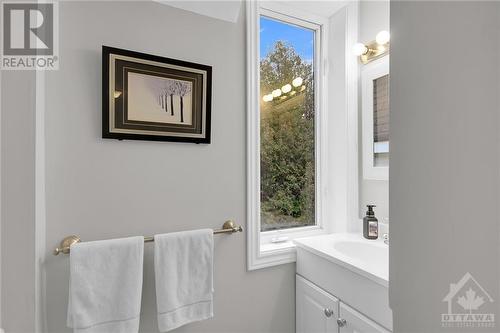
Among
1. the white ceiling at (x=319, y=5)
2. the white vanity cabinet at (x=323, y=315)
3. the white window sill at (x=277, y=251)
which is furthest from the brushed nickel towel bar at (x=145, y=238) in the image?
the white ceiling at (x=319, y=5)

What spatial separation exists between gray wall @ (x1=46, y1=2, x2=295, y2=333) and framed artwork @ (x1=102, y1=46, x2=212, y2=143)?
0.17 ft

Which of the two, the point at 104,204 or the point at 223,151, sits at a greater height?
the point at 223,151

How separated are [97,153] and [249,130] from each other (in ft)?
2.38

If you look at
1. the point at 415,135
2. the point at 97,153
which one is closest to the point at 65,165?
the point at 97,153

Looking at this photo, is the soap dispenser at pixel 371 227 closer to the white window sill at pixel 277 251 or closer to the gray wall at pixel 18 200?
the white window sill at pixel 277 251

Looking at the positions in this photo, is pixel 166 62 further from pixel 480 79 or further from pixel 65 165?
pixel 480 79

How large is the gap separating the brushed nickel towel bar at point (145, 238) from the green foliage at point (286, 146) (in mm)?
306

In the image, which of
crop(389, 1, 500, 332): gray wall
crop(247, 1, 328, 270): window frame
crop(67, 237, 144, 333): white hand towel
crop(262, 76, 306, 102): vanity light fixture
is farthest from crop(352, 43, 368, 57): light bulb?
crop(67, 237, 144, 333): white hand towel

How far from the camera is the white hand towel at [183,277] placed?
1087 millimetres

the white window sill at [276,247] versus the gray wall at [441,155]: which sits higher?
the gray wall at [441,155]

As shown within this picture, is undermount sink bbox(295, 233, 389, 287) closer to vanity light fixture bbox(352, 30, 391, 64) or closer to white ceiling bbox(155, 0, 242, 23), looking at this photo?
vanity light fixture bbox(352, 30, 391, 64)

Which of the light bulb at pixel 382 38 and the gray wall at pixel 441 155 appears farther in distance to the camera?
the light bulb at pixel 382 38

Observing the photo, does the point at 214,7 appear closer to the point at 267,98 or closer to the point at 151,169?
the point at 267,98

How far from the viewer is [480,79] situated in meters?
0.21
